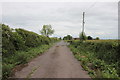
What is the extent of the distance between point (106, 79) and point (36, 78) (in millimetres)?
3365

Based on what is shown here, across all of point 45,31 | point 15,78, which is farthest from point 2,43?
point 45,31

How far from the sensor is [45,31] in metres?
87.7

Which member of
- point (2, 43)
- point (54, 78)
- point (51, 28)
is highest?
point (51, 28)

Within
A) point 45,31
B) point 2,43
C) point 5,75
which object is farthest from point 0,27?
point 45,31

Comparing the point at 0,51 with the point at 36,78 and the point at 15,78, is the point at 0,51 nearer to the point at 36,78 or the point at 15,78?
the point at 15,78

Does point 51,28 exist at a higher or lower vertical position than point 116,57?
higher

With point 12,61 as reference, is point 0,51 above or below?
above

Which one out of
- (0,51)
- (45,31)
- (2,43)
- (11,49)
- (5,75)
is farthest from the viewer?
(45,31)

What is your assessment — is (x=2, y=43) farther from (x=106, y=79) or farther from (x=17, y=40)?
(x=106, y=79)

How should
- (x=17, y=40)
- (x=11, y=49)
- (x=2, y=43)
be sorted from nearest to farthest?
(x=2, y=43) → (x=11, y=49) → (x=17, y=40)

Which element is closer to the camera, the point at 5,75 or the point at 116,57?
the point at 5,75

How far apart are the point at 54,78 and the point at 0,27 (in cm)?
647

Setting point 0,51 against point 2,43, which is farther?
point 2,43

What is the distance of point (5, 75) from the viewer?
20.2 ft
